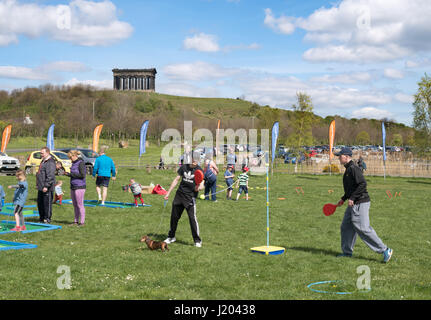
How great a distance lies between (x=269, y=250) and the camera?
9492 mm

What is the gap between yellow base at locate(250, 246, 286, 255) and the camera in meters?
9.45

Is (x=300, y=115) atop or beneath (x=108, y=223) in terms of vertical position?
atop

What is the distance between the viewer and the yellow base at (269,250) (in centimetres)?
945

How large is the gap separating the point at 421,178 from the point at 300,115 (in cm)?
1293

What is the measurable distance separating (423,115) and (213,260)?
33.8 m

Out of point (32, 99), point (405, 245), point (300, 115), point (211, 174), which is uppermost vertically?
point (32, 99)

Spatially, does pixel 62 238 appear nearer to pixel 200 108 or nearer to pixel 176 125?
pixel 176 125

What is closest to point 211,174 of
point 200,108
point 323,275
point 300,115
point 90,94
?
point 323,275

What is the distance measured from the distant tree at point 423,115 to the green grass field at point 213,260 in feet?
81.5

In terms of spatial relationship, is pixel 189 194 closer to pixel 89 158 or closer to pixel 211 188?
pixel 211 188

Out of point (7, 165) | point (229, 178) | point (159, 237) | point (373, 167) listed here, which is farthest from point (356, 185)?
point (373, 167)

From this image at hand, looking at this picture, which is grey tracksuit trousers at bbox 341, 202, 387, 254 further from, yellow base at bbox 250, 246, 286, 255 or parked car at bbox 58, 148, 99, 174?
parked car at bbox 58, 148, 99, 174

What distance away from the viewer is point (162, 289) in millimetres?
6840

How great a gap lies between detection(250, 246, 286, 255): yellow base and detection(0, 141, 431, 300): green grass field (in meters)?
0.16
